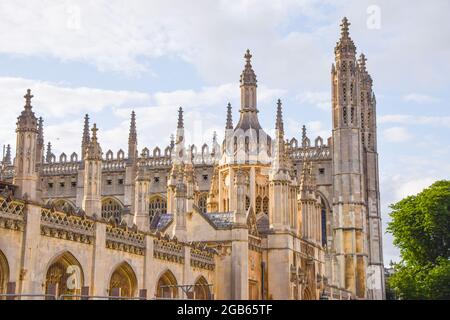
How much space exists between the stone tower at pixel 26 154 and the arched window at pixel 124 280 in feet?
18.3

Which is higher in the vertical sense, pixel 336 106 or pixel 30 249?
pixel 336 106

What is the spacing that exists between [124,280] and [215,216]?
9.09m

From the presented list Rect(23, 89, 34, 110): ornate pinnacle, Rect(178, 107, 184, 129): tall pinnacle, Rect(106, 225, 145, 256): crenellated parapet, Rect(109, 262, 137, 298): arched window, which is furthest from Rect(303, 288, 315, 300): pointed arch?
Rect(23, 89, 34, 110): ornate pinnacle

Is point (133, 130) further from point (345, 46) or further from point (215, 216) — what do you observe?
point (215, 216)

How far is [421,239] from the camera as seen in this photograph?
4719 cm

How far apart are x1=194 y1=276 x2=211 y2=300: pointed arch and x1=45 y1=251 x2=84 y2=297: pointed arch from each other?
8919 mm

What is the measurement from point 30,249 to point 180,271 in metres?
9.96

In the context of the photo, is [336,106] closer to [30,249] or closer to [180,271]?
[180,271]

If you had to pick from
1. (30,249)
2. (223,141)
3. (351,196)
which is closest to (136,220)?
(30,249)

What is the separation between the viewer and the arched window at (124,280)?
25295mm

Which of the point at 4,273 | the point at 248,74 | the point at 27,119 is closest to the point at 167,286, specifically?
the point at 4,273

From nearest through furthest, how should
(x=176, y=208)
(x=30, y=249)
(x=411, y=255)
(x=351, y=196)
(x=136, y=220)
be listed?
1. (x=30, y=249)
2. (x=136, y=220)
3. (x=176, y=208)
4. (x=411, y=255)
5. (x=351, y=196)

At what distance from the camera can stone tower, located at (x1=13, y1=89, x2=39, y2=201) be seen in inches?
797
